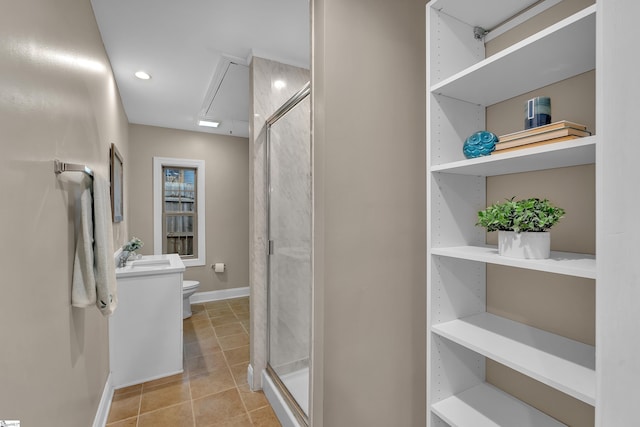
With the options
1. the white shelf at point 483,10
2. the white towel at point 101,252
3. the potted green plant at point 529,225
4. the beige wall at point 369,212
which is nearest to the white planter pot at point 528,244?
the potted green plant at point 529,225

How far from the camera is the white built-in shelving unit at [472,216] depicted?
940 millimetres

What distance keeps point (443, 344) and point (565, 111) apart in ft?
3.22

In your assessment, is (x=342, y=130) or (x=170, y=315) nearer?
(x=342, y=130)

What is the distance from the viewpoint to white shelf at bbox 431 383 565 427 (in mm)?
1082

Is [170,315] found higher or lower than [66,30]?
lower

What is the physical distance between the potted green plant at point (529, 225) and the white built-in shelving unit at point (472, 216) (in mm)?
42

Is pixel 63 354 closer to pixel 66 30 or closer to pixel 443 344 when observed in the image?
pixel 66 30

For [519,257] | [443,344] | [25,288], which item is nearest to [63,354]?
[25,288]

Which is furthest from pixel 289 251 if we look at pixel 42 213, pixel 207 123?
pixel 207 123

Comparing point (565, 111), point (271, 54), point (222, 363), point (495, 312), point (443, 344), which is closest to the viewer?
point (565, 111)

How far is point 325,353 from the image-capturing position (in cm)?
123

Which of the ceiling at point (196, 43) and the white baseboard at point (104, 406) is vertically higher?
the ceiling at point (196, 43)

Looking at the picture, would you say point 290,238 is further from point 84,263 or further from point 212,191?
point 212,191

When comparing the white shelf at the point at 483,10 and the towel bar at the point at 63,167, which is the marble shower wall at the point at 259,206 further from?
the white shelf at the point at 483,10
